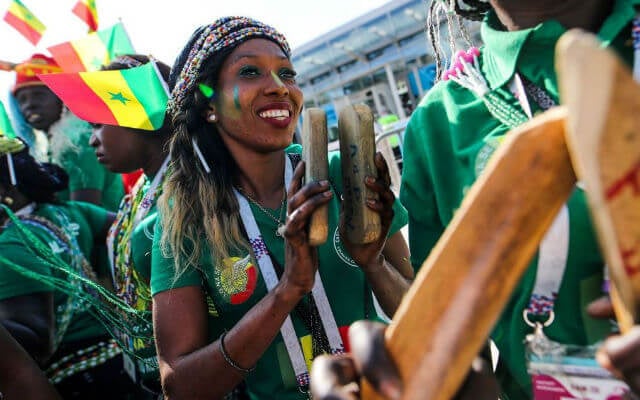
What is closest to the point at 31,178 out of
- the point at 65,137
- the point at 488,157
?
the point at 65,137

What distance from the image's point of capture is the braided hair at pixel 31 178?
10.1 ft

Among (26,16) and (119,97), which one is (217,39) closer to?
(119,97)

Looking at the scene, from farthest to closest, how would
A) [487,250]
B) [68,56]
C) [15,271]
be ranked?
1. [68,56]
2. [15,271]
3. [487,250]

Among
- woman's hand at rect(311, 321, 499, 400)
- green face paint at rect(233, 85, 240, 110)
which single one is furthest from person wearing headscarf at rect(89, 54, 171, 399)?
woman's hand at rect(311, 321, 499, 400)

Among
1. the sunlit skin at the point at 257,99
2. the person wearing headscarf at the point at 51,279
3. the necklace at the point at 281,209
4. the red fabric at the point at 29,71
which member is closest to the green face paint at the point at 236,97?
the sunlit skin at the point at 257,99

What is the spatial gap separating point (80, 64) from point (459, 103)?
3417 millimetres

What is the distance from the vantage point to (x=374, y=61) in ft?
52.1

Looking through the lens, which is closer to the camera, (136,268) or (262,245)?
(262,245)

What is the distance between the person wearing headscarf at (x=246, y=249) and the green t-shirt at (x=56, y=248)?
3.91ft

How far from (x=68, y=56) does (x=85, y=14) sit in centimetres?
116

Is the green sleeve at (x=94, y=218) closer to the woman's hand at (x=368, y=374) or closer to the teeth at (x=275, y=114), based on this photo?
the teeth at (x=275, y=114)

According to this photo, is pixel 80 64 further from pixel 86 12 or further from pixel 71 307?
pixel 71 307

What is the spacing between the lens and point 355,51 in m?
15.8

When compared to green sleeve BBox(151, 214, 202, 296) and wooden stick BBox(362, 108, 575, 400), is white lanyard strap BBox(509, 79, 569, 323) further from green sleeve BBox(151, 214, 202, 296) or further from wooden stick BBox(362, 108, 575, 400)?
green sleeve BBox(151, 214, 202, 296)
